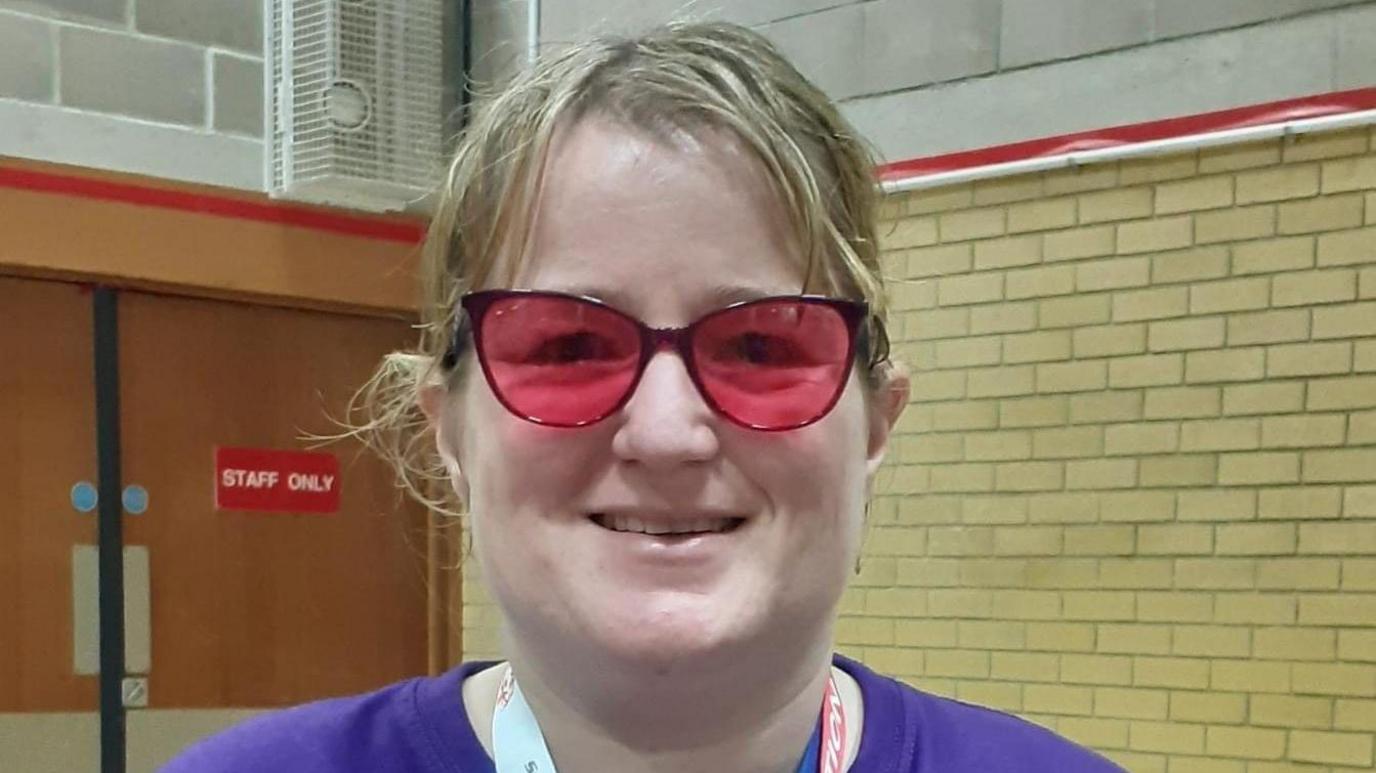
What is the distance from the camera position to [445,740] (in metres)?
1.09

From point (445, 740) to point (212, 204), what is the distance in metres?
2.61

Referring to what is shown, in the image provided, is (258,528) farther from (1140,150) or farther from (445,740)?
(445,740)

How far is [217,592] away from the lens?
11.5ft

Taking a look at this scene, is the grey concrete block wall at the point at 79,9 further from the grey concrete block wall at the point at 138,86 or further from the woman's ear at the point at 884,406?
the woman's ear at the point at 884,406

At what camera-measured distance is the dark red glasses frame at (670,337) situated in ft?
2.95

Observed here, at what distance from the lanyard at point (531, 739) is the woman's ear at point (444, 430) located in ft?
0.54

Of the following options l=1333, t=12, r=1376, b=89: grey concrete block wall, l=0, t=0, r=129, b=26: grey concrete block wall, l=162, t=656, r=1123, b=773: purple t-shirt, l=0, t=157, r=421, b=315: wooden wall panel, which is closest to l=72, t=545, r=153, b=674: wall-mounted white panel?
l=0, t=157, r=421, b=315: wooden wall panel

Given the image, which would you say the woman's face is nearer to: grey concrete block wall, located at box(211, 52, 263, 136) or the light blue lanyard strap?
the light blue lanyard strap

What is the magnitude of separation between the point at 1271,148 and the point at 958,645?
114 centimetres

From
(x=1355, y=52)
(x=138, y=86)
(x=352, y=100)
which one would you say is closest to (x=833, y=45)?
(x=1355, y=52)

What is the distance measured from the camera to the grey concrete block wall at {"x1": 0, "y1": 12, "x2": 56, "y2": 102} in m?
3.03

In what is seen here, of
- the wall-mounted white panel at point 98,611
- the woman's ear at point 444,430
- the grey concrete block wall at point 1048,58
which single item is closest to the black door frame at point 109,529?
the wall-mounted white panel at point 98,611

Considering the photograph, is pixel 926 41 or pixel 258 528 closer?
pixel 926 41

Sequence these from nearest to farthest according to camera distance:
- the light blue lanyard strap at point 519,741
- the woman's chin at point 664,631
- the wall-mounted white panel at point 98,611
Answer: the woman's chin at point 664,631 < the light blue lanyard strap at point 519,741 < the wall-mounted white panel at point 98,611
